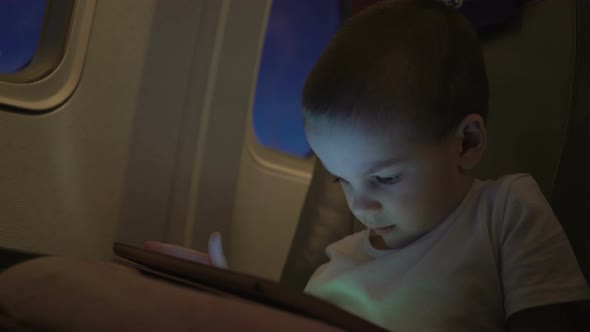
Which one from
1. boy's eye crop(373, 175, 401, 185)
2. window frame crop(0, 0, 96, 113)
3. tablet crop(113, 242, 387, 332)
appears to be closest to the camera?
tablet crop(113, 242, 387, 332)

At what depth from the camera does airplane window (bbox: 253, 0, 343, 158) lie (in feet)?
6.45

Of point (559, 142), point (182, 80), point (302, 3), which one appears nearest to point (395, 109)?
point (559, 142)

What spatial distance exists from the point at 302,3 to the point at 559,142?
1.28 meters

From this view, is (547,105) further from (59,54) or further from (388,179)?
(59,54)

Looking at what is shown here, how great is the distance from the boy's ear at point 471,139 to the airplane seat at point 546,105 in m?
0.18

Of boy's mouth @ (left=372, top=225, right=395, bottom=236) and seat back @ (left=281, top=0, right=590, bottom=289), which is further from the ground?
seat back @ (left=281, top=0, right=590, bottom=289)

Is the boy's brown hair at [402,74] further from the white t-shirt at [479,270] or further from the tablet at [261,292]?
the tablet at [261,292]

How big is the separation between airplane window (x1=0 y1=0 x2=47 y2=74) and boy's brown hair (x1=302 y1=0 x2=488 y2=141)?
0.93 metres

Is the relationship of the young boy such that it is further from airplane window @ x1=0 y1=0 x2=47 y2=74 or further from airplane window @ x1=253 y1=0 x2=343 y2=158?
airplane window @ x1=253 y1=0 x2=343 y2=158

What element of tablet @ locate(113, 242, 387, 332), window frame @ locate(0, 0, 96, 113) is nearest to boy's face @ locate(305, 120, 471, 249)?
tablet @ locate(113, 242, 387, 332)

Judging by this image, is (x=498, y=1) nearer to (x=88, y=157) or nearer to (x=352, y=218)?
(x=352, y=218)

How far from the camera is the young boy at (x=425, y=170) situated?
760 millimetres

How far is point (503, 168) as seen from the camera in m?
1.05

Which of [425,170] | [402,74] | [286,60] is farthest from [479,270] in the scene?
[286,60]
